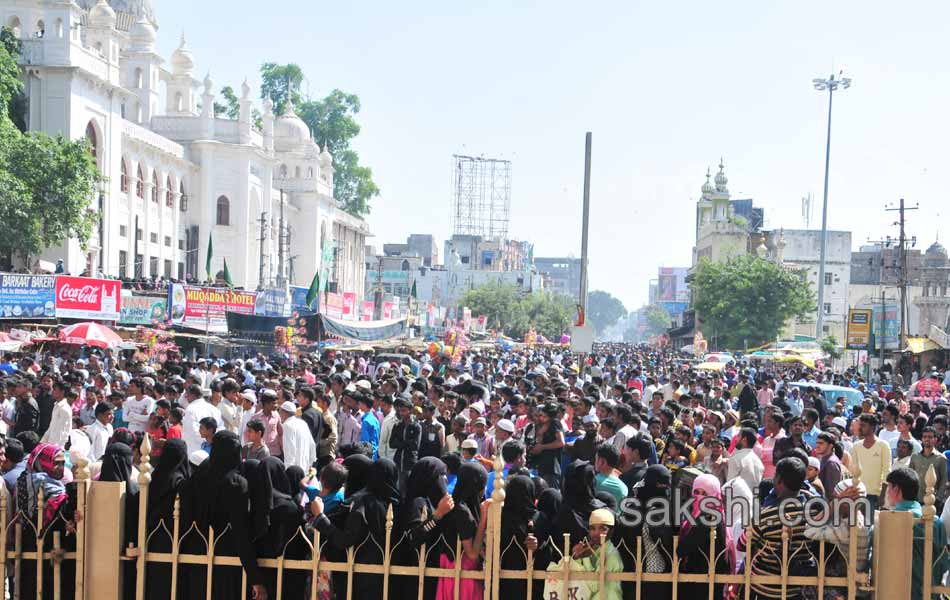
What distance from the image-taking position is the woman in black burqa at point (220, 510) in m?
5.62

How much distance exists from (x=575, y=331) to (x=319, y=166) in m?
54.9

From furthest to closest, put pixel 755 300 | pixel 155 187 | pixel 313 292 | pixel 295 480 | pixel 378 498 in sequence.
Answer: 1. pixel 755 300
2. pixel 155 187
3. pixel 313 292
4. pixel 295 480
5. pixel 378 498

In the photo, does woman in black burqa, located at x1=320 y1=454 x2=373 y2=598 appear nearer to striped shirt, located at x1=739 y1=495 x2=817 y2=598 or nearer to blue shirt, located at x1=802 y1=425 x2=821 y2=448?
striped shirt, located at x1=739 y1=495 x2=817 y2=598

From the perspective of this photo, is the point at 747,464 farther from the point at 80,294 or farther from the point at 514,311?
the point at 514,311

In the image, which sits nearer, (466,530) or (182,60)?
(466,530)

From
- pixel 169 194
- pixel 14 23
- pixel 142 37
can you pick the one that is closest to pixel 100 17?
pixel 142 37

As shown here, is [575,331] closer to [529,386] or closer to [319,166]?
[529,386]

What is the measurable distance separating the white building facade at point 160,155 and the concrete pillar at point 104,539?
3398 cm

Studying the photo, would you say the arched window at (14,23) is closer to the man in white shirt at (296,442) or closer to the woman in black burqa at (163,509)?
the man in white shirt at (296,442)

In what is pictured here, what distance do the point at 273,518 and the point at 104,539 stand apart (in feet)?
2.85

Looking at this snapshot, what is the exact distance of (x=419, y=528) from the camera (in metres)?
5.57

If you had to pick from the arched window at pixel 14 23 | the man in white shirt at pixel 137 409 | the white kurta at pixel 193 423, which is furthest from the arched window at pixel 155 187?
the white kurta at pixel 193 423

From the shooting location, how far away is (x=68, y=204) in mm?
34188

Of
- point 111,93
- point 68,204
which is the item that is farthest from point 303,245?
point 68,204
